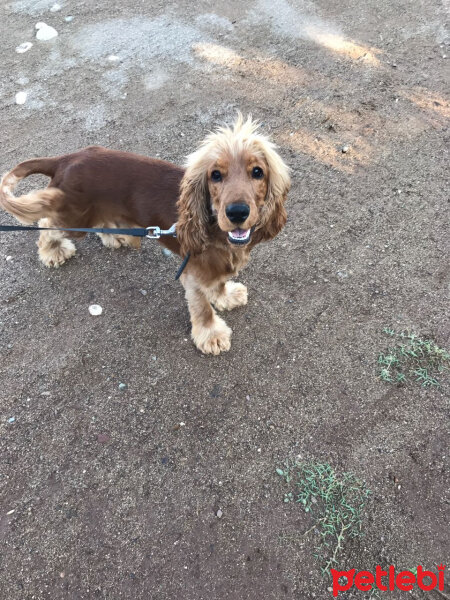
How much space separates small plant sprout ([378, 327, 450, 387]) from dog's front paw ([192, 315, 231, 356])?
4.50 feet

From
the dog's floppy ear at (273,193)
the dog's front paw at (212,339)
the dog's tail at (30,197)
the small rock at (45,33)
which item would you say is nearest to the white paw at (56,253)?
the dog's tail at (30,197)

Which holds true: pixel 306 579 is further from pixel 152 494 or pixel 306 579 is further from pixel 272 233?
pixel 272 233

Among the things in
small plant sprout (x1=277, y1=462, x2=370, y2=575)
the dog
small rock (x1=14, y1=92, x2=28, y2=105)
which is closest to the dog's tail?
the dog

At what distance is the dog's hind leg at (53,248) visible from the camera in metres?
4.03

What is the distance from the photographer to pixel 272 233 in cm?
314

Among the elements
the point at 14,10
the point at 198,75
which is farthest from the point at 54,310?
the point at 14,10

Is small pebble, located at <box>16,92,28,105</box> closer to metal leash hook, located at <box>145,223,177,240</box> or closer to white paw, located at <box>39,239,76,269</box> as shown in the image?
white paw, located at <box>39,239,76,269</box>

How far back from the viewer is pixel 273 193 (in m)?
2.96

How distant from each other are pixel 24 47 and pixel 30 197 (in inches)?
216

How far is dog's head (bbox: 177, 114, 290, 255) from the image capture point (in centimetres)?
260

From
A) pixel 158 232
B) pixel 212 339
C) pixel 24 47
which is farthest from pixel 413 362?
pixel 24 47

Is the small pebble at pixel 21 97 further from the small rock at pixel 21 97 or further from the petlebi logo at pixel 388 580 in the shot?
the petlebi logo at pixel 388 580

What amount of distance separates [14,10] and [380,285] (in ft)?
29.0

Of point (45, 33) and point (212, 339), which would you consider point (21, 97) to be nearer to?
point (45, 33)
